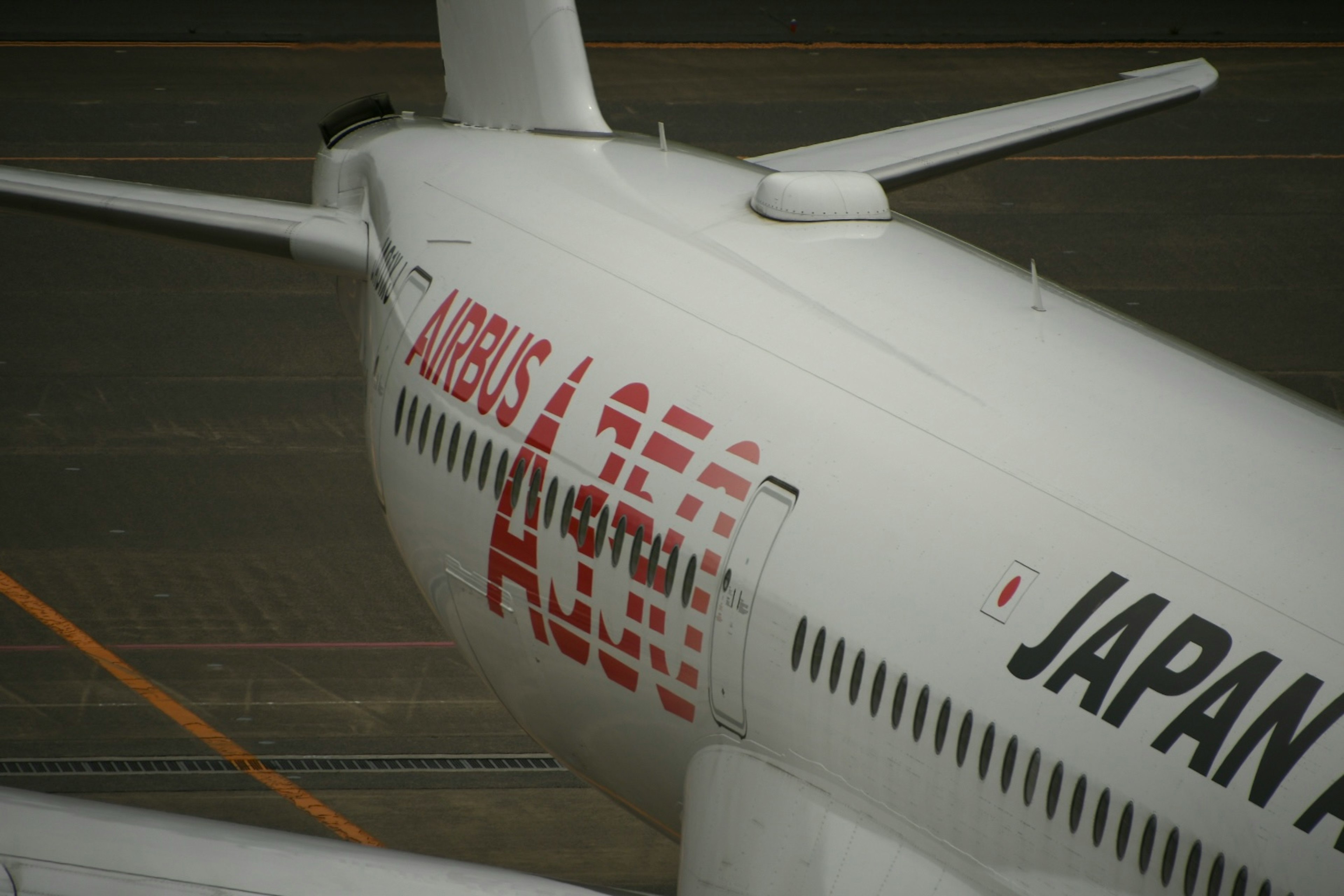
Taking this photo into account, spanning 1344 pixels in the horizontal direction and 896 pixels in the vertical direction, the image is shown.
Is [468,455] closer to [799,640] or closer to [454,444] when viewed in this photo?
[454,444]

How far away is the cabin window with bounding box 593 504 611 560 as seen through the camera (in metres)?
8.92

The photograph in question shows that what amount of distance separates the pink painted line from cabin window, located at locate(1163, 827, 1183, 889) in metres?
9.50

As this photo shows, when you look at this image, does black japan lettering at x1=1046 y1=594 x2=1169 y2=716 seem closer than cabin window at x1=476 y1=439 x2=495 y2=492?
Yes

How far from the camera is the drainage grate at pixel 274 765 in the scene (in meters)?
13.3

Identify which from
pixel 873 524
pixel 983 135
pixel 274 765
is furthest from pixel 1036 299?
pixel 274 765

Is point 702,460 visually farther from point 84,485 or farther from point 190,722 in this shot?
point 84,485

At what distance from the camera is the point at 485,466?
9977mm

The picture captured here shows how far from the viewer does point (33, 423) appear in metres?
18.5

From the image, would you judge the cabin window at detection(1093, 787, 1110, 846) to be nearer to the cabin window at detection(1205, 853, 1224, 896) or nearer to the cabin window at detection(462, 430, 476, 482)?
the cabin window at detection(1205, 853, 1224, 896)

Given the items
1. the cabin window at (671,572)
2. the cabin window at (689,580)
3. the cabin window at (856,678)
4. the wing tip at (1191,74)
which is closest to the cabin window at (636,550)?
the cabin window at (671,572)

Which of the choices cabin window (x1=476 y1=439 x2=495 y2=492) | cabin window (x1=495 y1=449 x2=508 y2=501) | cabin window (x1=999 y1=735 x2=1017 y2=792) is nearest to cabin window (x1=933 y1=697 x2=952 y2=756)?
cabin window (x1=999 y1=735 x2=1017 y2=792)

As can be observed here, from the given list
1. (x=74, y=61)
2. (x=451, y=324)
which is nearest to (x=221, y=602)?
(x=451, y=324)

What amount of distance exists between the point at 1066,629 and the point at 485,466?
4.31 m

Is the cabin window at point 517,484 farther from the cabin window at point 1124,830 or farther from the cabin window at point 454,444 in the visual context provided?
the cabin window at point 1124,830
